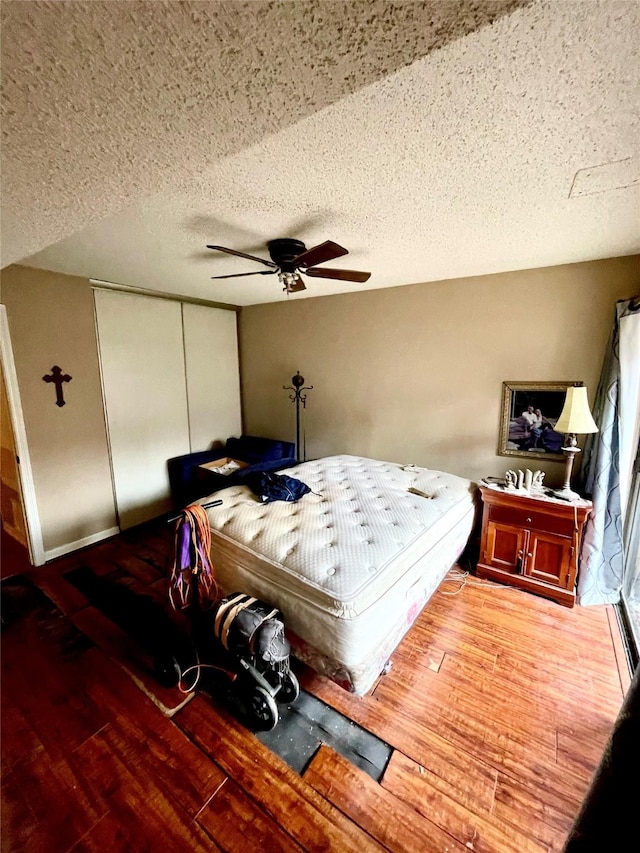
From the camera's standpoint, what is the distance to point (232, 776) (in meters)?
1.37

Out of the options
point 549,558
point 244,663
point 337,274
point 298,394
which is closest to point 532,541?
point 549,558

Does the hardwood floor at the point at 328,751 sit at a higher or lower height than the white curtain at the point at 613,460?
lower

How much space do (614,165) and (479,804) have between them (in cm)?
256

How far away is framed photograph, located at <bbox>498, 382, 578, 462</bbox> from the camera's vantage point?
2.67 metres

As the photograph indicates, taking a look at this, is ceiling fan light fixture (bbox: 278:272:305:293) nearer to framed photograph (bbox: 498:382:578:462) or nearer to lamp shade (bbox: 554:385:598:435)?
framed photograph (bbox: 498:382:578:462)

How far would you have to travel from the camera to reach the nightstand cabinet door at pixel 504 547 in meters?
2.51

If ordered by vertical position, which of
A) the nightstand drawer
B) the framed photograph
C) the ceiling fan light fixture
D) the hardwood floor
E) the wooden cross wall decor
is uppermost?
the ceiling fan light fixture

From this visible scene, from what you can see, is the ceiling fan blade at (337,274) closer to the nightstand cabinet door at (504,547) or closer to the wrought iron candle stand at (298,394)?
the wrought iron candle stand at (298,394)

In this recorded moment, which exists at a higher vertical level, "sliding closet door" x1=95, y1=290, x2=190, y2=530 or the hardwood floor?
"sliding closet door" x1=95, y1=290, x2=190, y2=530

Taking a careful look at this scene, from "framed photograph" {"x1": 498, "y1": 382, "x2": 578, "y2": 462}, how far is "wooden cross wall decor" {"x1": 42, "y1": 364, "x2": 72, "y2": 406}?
388 centimetres

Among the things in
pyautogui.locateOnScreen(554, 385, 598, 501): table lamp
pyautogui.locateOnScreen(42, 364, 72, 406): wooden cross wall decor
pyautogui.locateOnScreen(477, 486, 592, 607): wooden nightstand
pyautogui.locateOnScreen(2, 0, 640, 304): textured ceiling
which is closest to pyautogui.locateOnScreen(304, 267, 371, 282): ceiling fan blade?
pyautogui.locateOnScreen(2, 0, 640, 304): textured ceiling

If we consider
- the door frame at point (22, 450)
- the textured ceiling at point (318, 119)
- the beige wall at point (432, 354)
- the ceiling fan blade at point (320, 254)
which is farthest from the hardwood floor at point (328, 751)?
the ceiling fan blade at point (320, 254)

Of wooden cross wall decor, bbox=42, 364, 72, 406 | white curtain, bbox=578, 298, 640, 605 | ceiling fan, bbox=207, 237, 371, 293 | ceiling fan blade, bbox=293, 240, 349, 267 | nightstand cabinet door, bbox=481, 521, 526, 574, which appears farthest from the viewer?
wooden cross wall decor, bbox=42, 364, 72, 406

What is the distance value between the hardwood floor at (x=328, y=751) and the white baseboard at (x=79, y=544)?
866 mm
